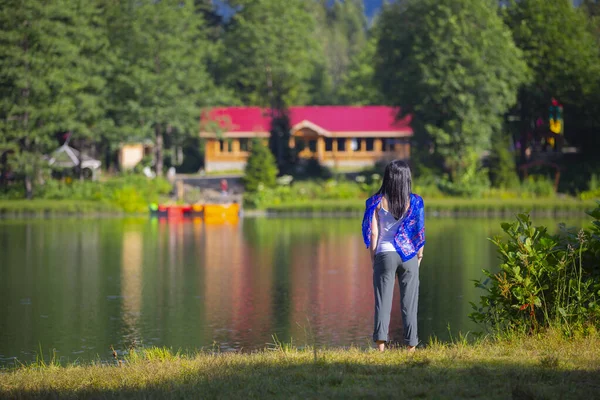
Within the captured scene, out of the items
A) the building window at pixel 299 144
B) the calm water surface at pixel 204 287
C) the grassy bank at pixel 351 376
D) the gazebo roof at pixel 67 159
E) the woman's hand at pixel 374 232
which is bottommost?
the calm water surface at pixel 204 287

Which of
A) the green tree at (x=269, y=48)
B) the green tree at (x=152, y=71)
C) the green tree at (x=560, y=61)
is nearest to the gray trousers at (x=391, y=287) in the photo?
the green tree at (x=560, y=61)

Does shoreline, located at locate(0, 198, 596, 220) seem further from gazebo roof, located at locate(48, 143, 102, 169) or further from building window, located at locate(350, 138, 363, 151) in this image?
building window, located at locate(350, 138, 363, 151)

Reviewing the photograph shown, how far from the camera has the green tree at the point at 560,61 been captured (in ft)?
202

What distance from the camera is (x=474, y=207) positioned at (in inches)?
2052

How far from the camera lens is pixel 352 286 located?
2552 centimetres

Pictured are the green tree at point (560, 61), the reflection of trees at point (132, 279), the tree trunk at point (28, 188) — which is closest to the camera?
the reflection of trees at point (132, 279)

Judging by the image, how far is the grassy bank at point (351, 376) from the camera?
29.6 feet

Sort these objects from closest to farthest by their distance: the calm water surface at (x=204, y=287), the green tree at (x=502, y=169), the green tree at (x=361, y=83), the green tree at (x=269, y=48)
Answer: the calm water surface at (x=204, y=287) < the green tree at (x=502, y=169) < the green tree at (x=269, y=48) < the green tree at (x=361, y=83)

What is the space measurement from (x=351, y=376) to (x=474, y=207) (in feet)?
142

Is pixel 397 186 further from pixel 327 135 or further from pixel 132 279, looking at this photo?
pixel 327 135

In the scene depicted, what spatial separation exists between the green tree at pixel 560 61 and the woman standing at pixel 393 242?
5245 cm

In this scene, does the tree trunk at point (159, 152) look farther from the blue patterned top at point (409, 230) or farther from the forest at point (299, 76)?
the blue patterned top at point (409, 230)

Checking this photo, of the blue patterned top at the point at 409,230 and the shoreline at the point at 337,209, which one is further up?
the blue patterned top at the point at 409,230

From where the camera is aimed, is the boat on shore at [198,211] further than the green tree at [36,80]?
No
